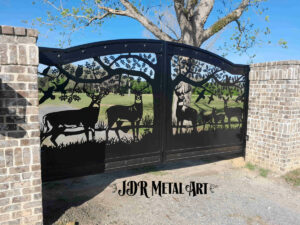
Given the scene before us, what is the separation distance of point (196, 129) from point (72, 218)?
3.16 m

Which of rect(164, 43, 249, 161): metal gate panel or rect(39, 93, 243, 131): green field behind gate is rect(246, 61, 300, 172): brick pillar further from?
rect(39, 93, 243, 131): green field behind gate

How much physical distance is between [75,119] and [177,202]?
2.27 metres

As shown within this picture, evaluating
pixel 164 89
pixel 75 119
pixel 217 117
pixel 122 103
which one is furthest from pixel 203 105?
pixel 75 119

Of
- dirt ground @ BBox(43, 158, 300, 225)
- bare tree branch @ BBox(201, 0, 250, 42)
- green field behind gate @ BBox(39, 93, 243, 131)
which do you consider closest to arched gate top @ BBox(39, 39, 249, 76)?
green field behind gate @ BBox(39, 93, 243, 131)

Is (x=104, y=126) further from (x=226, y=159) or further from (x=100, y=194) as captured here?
(x=226, y=159)

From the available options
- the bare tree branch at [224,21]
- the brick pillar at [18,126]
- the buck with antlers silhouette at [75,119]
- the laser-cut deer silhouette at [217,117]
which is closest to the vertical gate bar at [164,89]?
the buck with antlers silhouette at [75,119]

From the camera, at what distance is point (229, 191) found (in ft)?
14.9

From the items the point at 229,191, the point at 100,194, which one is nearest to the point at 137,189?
the point at 100,194

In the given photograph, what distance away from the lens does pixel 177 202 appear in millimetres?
4062

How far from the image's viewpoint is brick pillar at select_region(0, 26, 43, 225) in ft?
8.82

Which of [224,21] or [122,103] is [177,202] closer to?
[122,103]

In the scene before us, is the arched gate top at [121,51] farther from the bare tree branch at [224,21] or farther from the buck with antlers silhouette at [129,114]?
the bare tree branch at [224,21]

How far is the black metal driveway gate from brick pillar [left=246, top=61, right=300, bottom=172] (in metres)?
0.49

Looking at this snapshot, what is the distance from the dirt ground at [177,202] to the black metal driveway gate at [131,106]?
19.9 inches
